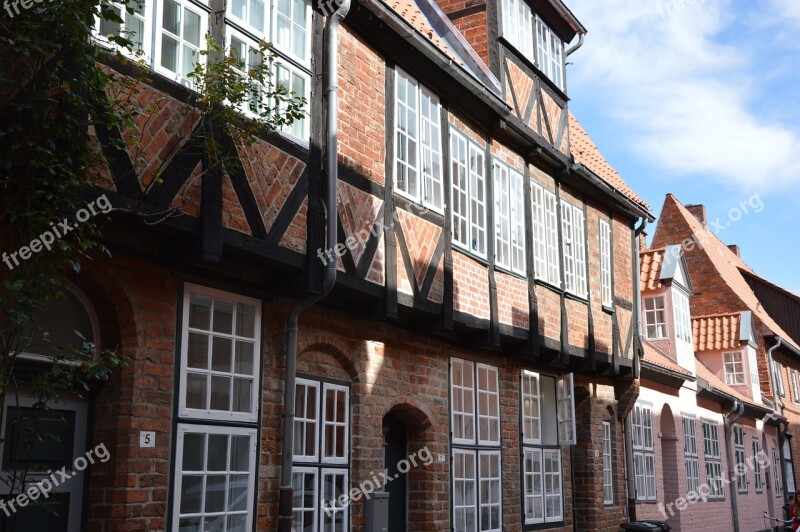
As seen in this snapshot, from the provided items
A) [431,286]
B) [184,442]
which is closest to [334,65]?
[431,286]

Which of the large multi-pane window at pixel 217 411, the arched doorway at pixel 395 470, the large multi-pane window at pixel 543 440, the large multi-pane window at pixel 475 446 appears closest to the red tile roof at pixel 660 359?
the large multi-pane window at pixel 543 440

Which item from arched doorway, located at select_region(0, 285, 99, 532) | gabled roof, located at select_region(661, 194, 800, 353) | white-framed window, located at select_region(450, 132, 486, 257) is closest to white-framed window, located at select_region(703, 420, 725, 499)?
gabled roof, located at select_region(661, 194, 800, 353)

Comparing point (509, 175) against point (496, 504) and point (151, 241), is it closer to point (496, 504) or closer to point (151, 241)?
point (496, 504)

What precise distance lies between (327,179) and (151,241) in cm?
198

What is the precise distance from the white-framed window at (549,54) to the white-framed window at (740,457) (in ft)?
44.3

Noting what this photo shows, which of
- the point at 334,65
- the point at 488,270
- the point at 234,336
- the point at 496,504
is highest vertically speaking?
the point at 334,65

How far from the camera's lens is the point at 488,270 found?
1162cm

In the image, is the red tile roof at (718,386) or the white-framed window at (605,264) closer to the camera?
the white-framed window at (605,264)

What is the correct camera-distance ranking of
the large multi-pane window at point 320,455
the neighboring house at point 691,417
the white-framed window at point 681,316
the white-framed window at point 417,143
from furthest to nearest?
the white-framed window at point 681,316, the neighboring house at point 691,417, the white-framed window at point 417,143, the large multi-pane window at point 320,455

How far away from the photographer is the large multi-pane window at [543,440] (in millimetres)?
12805

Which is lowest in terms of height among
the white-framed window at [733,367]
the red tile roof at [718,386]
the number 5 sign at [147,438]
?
the number 5 sign at [147,438]

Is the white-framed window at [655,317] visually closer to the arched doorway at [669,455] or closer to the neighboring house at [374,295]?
the arched doorway at [669,455]

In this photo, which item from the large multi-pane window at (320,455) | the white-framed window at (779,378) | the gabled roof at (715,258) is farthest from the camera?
the white-framed window at (779,378)

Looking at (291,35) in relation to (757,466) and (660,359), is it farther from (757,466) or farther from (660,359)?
(757,466)
